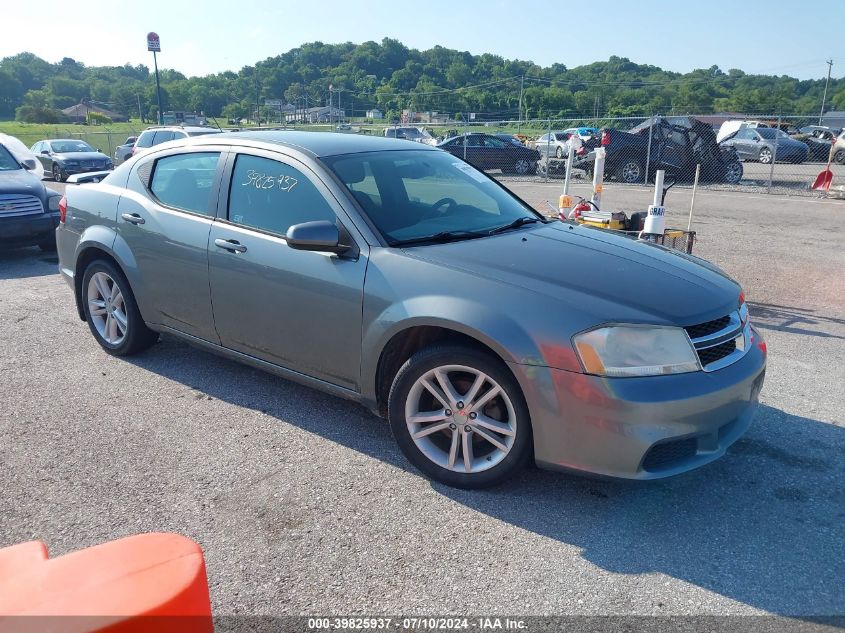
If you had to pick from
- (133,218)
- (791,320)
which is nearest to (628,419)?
(133,218)


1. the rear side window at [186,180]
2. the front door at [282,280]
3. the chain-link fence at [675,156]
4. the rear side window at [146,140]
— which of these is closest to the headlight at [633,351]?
the front door at [282,280]

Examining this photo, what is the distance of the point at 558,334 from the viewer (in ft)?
9.68

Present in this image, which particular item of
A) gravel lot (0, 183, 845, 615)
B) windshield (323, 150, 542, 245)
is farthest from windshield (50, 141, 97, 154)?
windshield (323, 150, 542, 245)

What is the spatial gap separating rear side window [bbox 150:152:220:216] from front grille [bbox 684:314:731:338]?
9.39ft

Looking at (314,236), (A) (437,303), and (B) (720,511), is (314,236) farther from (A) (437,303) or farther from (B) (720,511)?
(B) (720,511)

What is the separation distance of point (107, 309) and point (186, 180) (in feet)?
4.19

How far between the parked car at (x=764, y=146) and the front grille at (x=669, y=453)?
24.4 metres

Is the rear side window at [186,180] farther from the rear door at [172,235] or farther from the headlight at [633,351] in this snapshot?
the headlight at [633,351]

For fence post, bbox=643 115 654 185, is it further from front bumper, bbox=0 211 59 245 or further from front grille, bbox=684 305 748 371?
front grille, bbox=684 305 748 371

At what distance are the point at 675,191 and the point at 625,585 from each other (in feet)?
58.8

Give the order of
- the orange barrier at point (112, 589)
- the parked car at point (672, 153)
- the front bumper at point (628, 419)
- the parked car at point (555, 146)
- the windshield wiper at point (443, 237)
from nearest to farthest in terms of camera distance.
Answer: the orange barrier at point (112, 589) → the front bumper at point (628, 419) → the windshield wiper at point (443, 237) → the parked car at point (672, 153) → the parked car at point (555, 146)

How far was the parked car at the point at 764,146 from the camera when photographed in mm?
24688

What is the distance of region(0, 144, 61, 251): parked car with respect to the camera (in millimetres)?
8695

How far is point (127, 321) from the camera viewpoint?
4.93 meters
